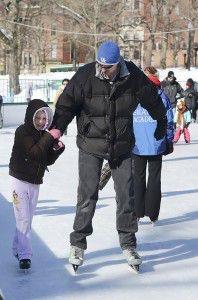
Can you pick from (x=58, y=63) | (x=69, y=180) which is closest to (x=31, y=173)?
(x=69, y=180)

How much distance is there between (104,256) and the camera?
16.8 feet

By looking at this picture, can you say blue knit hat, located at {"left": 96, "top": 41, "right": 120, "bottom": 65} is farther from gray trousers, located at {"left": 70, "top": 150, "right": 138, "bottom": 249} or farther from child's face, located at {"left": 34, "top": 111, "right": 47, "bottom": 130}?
gray trousers, located at {"left": 70, "top": 150, "right": 138, "bottom": 249}

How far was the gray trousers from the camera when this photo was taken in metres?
4.60

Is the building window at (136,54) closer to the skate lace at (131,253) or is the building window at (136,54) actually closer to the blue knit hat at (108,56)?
the skate lace at (131,253)

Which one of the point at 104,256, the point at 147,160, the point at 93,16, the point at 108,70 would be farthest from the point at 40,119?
the point at 93,16

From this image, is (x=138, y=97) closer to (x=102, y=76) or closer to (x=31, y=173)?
(x=102, y=76)

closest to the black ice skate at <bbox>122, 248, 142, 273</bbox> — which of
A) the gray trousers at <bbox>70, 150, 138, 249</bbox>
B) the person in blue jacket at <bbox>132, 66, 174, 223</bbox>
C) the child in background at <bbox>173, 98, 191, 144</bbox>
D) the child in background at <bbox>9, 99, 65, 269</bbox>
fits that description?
the gray trousers at <bbox>70, 150, 138, 249</bbox>

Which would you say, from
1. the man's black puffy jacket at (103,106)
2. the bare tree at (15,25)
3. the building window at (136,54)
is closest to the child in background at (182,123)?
the man's black puffy jacket at (103,106)

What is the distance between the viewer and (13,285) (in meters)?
4.34

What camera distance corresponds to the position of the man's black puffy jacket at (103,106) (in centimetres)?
443

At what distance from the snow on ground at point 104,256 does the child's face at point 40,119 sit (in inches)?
39.2

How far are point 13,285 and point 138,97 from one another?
4.77 feet

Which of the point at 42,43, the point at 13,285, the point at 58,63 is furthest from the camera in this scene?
the point at 58,63

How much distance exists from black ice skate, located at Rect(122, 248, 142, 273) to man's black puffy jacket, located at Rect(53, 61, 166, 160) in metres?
0.68
